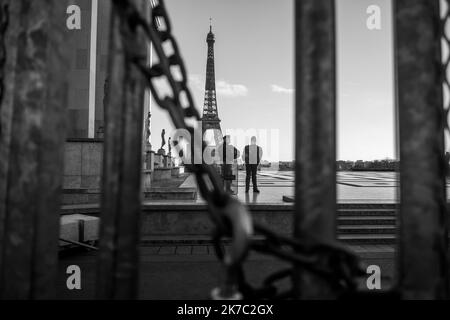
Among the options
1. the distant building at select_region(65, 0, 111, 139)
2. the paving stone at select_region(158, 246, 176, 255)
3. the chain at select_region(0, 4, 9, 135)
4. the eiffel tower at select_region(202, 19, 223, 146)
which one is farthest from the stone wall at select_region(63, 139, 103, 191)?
the eiffel tower at select_region(202, 19, 223, 146)

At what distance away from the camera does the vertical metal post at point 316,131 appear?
114cm

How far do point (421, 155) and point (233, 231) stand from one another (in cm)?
81

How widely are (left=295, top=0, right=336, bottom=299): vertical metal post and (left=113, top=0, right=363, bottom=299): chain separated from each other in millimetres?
79

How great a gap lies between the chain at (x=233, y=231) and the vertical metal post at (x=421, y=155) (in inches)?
12.1

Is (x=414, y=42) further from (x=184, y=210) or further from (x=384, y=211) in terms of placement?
(x=384, y=211)

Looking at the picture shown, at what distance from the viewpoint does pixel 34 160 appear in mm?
1342

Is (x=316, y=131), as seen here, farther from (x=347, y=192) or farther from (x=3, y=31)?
(x=347, y=192)

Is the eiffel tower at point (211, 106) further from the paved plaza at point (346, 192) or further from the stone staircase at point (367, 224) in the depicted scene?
the stone staircase at point (367, 224)

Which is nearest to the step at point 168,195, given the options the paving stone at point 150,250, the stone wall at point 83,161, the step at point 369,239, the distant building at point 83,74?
the paving stone at point 150,250

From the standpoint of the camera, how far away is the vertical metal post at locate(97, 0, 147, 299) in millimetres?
1295

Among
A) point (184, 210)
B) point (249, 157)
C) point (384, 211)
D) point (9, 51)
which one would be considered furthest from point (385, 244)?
point (9, 51)

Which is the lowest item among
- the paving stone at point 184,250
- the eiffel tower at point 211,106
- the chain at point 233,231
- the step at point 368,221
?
the paving stone at point 184,250

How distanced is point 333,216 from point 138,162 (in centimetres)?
76

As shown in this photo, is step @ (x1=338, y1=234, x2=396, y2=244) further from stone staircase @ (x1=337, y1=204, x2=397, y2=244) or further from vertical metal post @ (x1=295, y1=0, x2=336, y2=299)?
vertical metal post @ (x1=295, y1=0, x2=336, y2=299)
